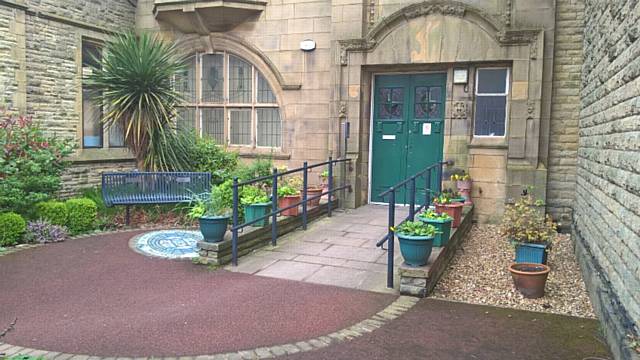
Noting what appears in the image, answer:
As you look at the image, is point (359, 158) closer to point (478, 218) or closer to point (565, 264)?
point (478, 218)

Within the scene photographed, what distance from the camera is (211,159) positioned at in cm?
1066

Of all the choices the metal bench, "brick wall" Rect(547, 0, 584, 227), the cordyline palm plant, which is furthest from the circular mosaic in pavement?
"brick wall" Rect(547, 0, 584, 227)

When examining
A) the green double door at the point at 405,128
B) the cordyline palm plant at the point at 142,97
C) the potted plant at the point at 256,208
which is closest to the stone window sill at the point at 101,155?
the cordyline palm plant at the point at 142,97

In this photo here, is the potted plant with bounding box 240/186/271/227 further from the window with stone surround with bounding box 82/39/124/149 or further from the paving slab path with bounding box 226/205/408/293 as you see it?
the window with stone surround with bounding box 82/39/124/149

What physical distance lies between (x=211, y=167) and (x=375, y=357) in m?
7.39

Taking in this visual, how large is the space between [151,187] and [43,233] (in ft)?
6.55

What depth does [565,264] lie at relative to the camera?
6.87 m

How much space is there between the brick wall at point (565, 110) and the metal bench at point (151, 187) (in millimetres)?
6090

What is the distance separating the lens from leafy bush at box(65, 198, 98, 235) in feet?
27.1

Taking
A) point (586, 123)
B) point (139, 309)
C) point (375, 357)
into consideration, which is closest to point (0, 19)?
point (139, 309)

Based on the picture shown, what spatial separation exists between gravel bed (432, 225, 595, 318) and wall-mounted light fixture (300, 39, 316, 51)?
5.03 m

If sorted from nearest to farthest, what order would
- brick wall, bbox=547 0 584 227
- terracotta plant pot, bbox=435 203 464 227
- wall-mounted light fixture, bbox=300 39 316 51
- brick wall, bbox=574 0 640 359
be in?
brick wall, bbox=574 0 640 359
terracotta plant pot, bbox=435 203 464 227
brick wall, bbox=547 0 584 227
wall-mounted light fixture, bbox=300 39 316 51

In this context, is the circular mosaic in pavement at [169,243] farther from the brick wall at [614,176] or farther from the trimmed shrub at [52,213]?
the brick wall at [614,176]

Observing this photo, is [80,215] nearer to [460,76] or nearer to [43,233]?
[43,233]
